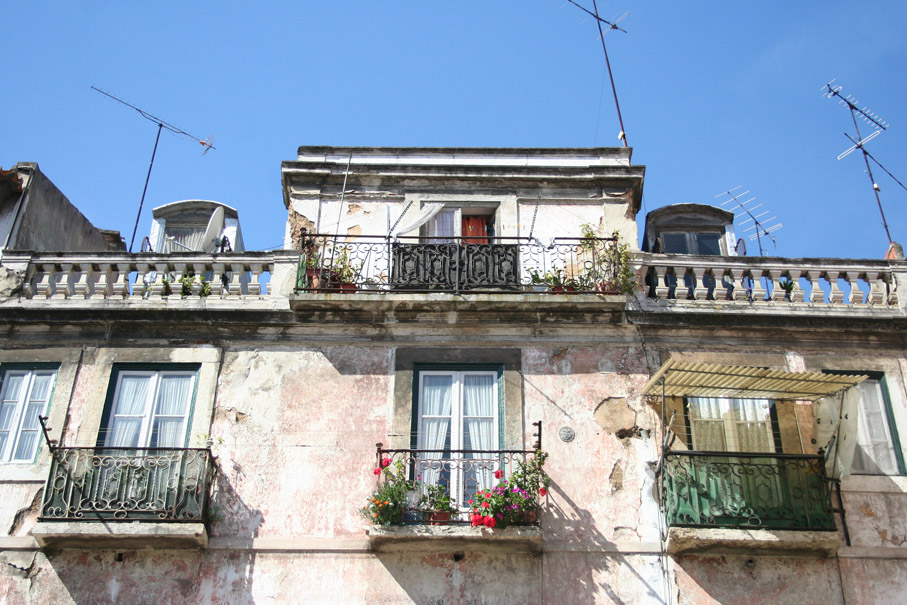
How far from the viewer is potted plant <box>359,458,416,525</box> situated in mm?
11164

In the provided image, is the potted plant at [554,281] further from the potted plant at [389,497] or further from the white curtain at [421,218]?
the potted plant at [389,497]

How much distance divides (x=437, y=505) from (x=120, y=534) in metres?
3.54

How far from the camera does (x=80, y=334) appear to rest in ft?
42.2

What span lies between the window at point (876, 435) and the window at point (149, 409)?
8187 millimetres

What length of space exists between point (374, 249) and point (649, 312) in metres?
3.82

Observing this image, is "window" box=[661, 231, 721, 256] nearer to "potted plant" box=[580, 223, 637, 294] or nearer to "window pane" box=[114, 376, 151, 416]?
"potted plant" box=[580, 223, 637, 294]

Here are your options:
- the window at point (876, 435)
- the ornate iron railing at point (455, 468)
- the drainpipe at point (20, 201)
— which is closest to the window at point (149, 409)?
the ornate iron railing at point (455, 468)

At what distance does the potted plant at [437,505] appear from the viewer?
11297 millimetres

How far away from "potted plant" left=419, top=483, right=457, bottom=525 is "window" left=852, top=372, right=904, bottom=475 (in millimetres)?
4996

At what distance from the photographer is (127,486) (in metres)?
11.4

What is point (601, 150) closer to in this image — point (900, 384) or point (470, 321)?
point (470, 321)

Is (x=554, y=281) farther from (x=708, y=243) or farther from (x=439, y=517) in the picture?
(x=439, y=517)

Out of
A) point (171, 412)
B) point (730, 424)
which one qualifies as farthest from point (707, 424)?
point (171, 412)

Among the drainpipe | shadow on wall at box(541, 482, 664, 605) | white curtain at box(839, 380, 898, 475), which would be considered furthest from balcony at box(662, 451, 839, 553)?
the drainpipe
